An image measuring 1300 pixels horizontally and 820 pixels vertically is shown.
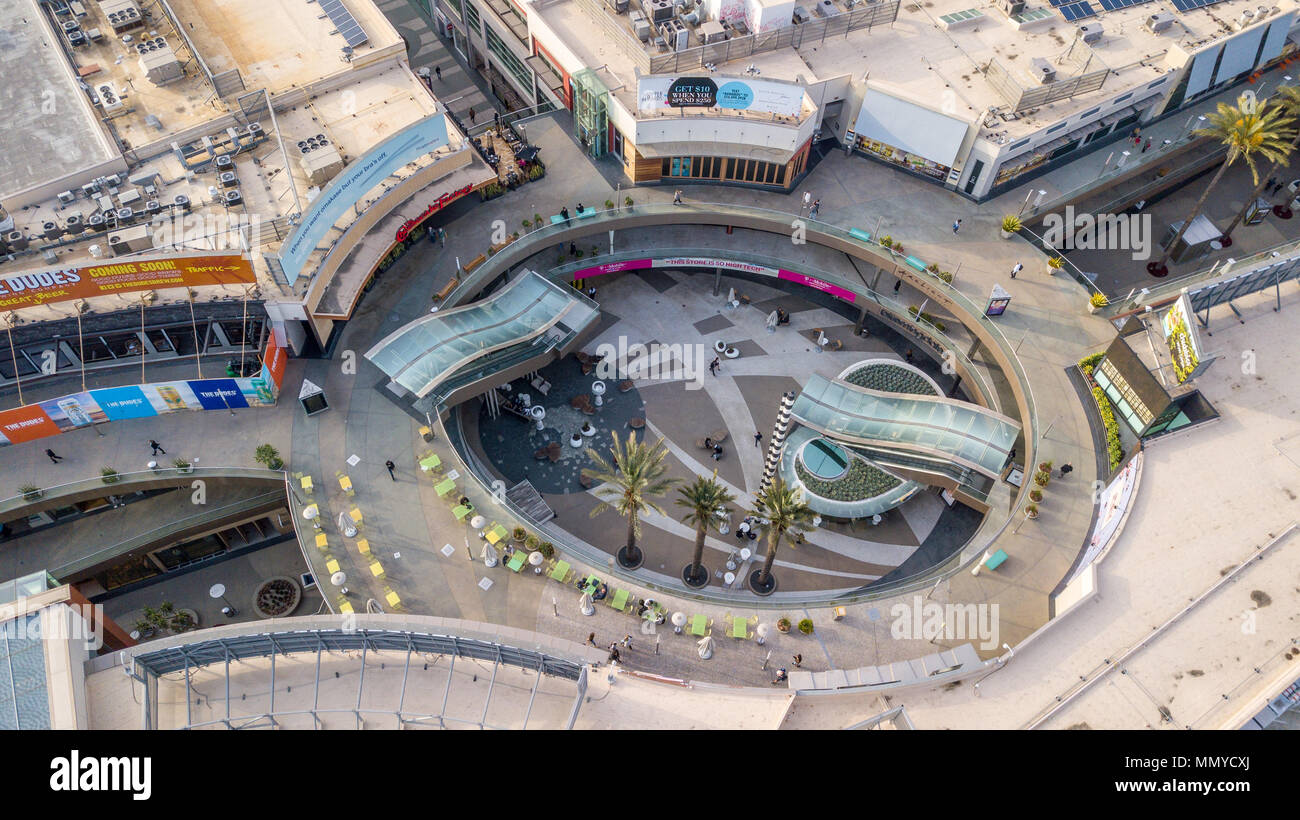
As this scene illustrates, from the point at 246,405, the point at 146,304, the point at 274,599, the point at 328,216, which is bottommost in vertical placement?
the point at 274,599

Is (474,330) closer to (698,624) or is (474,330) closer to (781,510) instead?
(698,624)

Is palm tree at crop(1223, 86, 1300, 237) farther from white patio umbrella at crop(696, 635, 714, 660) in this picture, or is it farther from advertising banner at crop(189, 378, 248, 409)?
advertising banner at crop(189, 378, 248, 409)

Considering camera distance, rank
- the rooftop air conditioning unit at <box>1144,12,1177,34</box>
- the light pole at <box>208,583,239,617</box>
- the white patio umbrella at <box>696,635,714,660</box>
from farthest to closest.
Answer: the rooftop air conditioning unit at <box>1144,12,1177,34</box> → the light pole at <box>208,583,239,617</box> → the white patio umbrella at <box>696,635,714,660</box>

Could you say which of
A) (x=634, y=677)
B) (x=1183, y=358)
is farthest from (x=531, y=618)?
(x=1183, y=358)

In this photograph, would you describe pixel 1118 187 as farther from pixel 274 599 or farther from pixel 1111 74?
pixel 274 599

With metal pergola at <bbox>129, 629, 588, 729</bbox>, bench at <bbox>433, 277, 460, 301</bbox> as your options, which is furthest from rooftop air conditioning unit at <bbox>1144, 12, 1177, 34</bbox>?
metal pergola at <bbox>129, 629, 588, 729</bbox>

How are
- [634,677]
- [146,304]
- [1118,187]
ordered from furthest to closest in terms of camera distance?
[1118,187]
[146,304]
[634,677]
